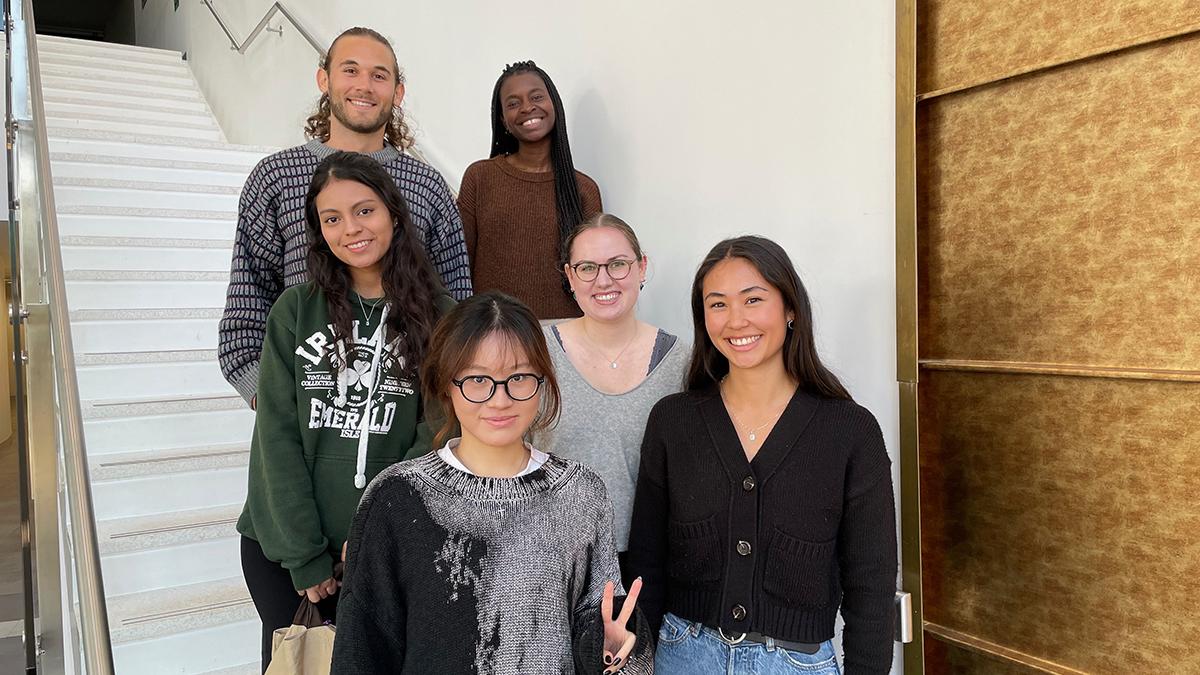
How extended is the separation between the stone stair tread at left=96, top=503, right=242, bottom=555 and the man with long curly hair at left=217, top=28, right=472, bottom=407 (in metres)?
0.99

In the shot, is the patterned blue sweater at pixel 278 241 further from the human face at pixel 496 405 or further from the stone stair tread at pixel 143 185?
the stone stair tread at pixel 143 185

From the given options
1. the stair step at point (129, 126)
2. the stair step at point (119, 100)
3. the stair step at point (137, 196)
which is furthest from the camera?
the stair step at point (119, 100)

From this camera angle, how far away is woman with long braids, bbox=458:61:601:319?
2297 millimetres

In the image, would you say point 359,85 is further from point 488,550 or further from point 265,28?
point 265,28

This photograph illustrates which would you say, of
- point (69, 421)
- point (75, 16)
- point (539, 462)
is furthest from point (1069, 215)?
point (75, 16)

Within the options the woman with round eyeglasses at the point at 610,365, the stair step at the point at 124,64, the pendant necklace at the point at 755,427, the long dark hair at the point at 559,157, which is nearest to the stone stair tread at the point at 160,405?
the long dark hair at the point at 559,157

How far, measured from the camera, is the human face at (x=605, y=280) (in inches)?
60.9

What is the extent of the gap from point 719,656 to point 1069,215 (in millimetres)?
923

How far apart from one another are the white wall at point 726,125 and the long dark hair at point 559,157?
0.23 m

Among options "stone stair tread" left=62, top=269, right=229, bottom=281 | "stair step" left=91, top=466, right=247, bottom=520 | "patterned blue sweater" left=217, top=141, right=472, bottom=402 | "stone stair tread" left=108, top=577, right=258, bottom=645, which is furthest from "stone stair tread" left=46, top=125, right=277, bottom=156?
"patterned blue sweater" left=217, top=141, right=472, bottom=402

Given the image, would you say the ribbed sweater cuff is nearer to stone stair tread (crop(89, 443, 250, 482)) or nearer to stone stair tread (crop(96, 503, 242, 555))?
stone stair tread (crop(96, 503, 242, 555))

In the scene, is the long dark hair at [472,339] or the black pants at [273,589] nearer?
the long dark hair at [472,339]

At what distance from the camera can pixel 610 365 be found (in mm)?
1569

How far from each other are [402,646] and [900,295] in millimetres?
1108
